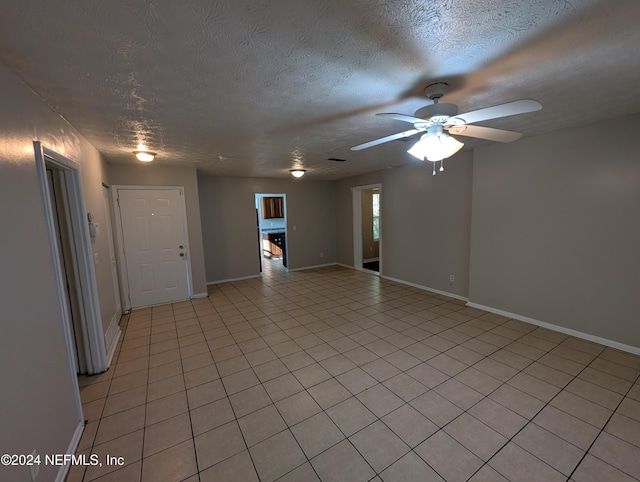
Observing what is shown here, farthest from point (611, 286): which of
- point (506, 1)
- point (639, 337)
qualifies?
point (506, 1)

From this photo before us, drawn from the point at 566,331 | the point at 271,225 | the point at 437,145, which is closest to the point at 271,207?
the point at 271,225

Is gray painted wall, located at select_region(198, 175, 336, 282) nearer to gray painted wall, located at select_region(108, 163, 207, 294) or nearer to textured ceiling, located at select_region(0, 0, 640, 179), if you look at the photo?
gray painted wall, located at select_region(108, 163, 207, 294)

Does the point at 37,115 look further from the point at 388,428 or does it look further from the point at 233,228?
the point at 233,228

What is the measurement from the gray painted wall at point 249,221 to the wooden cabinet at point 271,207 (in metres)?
2.20

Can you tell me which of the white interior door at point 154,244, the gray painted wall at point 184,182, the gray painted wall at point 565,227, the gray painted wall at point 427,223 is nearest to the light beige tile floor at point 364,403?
the gray painted wall at point 565,227

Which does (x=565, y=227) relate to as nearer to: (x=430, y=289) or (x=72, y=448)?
(x=430, y=289)

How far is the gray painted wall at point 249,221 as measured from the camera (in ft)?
18.4

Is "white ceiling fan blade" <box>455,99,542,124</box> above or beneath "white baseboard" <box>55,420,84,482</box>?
above

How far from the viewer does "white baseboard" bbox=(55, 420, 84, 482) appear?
1511 mm

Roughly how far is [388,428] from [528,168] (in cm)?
333

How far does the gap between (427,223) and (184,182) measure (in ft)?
14.1

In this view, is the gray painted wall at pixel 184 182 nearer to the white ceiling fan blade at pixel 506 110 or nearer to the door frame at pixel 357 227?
the door frame at pixel 357 227

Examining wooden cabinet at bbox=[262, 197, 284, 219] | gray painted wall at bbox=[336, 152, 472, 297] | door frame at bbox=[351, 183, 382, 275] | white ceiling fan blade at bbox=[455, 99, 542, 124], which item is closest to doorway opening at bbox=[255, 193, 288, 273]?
wooden cabinet at bbox=[262, 197, 284, 219]

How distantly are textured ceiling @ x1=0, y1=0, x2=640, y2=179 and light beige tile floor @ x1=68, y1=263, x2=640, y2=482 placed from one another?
2346 mm
